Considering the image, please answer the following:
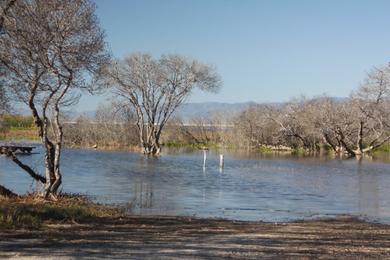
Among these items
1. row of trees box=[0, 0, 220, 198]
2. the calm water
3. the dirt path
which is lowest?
the calm water

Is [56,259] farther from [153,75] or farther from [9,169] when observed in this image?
[153,75]

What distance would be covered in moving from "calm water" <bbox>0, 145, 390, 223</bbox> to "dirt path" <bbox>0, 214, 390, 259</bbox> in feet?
19.0

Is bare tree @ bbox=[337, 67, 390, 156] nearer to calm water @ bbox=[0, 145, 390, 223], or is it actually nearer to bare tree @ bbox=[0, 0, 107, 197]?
calm water @ bbox=[0, 145, 390, 223]

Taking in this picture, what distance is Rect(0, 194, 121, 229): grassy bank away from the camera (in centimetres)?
1288

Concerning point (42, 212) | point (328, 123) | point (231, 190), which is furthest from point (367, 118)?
point (42, 212)

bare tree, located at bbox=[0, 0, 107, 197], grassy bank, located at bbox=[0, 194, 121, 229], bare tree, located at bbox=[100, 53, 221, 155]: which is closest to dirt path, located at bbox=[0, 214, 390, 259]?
grassy bank, located at bbox=[0, 194, 121, 229]

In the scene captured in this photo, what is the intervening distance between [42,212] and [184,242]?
492 cm

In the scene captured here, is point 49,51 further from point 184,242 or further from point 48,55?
point 184,242

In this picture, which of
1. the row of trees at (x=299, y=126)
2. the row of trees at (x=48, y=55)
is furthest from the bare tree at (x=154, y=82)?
the row of trees at (x=48, y=55)

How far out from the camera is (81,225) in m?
14.1

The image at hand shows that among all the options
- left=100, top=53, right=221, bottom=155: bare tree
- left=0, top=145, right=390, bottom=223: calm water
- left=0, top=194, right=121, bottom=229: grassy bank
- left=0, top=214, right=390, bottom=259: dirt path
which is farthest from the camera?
left=100, top=53, right=221, bottom=155: bare tree

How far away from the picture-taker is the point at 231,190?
3067 centimetres

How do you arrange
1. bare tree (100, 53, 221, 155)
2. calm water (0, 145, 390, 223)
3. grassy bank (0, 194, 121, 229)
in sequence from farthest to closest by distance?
bare tree (100, 53, 221, 155) → calm water (0, 145, 390, 223) → grassy bank (0, 194, 121, 229)

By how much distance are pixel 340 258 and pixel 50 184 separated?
11836mm
